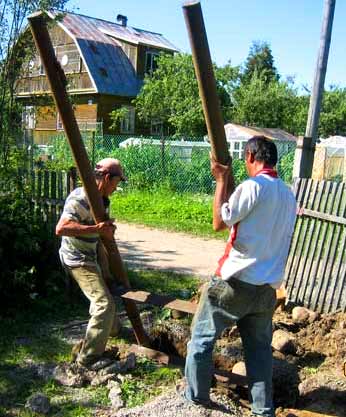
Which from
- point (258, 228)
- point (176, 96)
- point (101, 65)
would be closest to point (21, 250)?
point (258, 228)

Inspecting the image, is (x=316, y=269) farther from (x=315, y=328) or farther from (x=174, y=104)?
(x=174, y=104)

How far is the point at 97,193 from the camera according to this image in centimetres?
426

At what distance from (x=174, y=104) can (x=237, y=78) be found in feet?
20.1

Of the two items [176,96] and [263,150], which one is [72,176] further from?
[176,96]

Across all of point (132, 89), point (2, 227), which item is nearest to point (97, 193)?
point (2, 227)

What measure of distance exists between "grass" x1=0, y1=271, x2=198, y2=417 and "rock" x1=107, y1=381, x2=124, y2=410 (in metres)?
0.04

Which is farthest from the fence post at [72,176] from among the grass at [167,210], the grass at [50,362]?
the grass at [167,210]

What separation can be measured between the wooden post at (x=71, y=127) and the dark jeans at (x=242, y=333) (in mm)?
1089

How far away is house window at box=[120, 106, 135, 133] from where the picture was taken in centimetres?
3525

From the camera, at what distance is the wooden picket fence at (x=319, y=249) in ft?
20.2

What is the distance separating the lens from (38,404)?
3854 mm

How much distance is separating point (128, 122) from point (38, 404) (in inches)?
1288

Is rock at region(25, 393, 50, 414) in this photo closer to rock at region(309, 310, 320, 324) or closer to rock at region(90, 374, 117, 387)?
rock at region(90, 374, 117, 387)

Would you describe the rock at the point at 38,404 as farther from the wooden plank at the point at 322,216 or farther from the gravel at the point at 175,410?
the wooden plank at the point at 322,216
